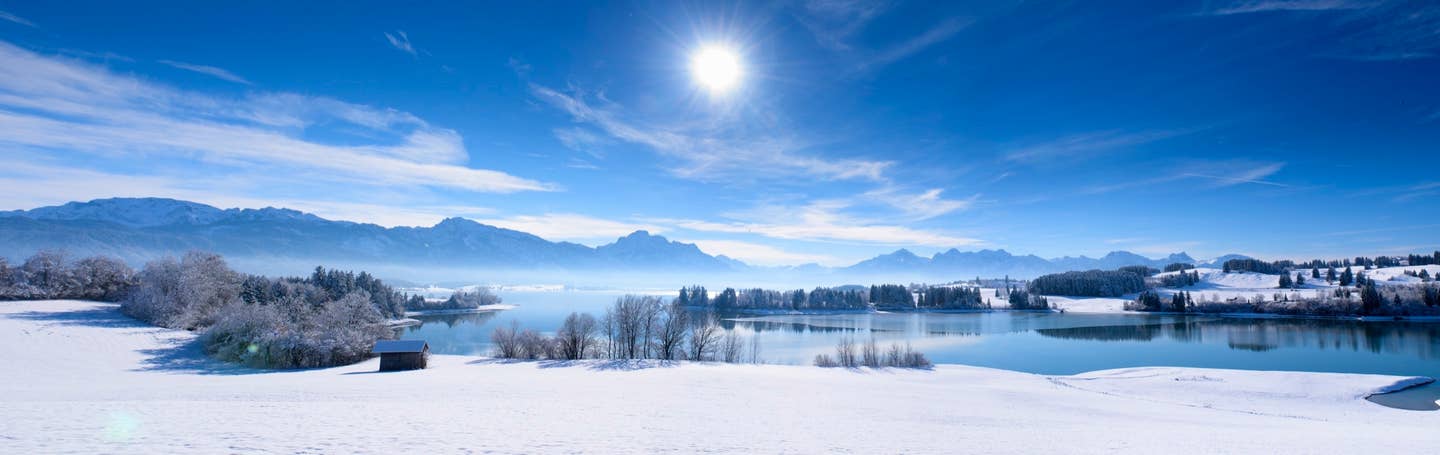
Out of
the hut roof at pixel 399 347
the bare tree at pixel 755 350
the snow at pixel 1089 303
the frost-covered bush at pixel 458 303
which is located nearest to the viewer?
the hut roof at pixel 399 347

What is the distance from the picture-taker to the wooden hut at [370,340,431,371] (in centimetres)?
3525

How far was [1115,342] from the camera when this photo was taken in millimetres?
72500

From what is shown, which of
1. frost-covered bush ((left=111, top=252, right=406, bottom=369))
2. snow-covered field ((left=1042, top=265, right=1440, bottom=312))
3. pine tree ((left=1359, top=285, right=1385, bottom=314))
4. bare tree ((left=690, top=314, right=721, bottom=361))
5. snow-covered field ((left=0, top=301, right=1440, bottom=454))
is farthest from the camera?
snow-covered field ((left=1042, top=265, right=1440, bottom=312))

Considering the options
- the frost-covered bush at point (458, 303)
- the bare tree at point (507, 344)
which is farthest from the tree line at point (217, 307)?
the frost-covered bush at point (458, 303)

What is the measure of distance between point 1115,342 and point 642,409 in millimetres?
78145

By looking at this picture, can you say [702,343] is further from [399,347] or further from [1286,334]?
[1286,334]

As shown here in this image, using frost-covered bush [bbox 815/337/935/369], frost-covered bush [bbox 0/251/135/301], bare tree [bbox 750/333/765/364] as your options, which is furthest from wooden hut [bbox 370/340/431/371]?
frost-covered bush [bbox 0/251/135/301]

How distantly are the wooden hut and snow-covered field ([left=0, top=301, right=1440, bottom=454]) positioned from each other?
77.0 inches

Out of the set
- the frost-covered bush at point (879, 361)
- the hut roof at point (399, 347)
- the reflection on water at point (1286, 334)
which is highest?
the hut roof at point (399, 347)

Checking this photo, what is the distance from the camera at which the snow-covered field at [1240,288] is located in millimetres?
137750

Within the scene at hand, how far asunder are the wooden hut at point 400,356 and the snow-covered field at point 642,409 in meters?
1.96

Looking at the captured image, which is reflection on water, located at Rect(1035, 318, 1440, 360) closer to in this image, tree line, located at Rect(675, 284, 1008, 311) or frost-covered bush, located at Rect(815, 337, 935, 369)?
frost-covered bush, located at Rect(815, 337, 935, 369)

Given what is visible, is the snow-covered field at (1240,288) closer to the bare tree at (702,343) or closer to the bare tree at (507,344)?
the bare tree at (702,343)

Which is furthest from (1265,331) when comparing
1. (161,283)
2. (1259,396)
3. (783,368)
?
(161,283)
